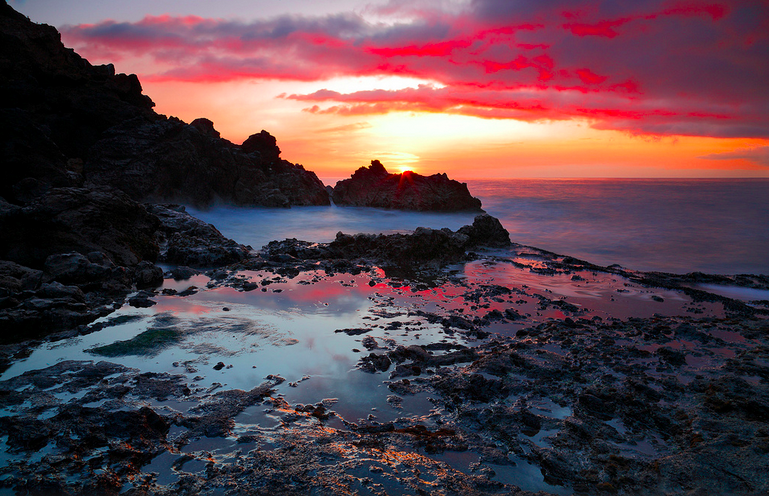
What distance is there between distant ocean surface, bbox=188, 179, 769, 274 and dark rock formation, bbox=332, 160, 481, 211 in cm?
124

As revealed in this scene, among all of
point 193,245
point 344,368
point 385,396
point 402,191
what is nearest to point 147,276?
point 193,245

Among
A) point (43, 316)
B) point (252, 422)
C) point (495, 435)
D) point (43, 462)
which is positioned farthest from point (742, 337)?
point (43, 316)

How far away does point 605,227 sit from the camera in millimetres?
22203

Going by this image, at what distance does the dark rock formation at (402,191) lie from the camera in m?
28.3

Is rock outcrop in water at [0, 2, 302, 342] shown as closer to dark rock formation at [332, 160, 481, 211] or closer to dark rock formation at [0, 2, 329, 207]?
dark rock formation at [0, 2, 329, 207]

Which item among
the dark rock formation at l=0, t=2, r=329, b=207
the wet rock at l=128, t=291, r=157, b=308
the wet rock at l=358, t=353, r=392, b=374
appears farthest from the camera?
the dark rock formation at l=0, t=2, r=329, b=207

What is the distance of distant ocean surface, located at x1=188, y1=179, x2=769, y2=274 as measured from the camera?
47.4ft

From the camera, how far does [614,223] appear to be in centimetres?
2350

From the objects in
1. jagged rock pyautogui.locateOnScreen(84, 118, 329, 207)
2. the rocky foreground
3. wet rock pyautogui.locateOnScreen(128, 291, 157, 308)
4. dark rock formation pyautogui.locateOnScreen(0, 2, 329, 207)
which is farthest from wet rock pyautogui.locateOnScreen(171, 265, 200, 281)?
jagged rock pyautogui.locateOnScreen(84, 118, 329, 207)

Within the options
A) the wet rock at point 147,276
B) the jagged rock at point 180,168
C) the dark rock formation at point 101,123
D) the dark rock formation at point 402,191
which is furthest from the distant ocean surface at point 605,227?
the wet rock at point 147,276

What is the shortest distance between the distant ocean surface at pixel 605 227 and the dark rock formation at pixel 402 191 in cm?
124

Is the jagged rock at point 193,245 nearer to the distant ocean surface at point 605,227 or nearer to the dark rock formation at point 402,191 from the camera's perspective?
the distant ocean surface at point 605,227

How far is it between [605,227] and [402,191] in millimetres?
13818

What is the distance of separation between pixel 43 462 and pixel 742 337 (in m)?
8.42
